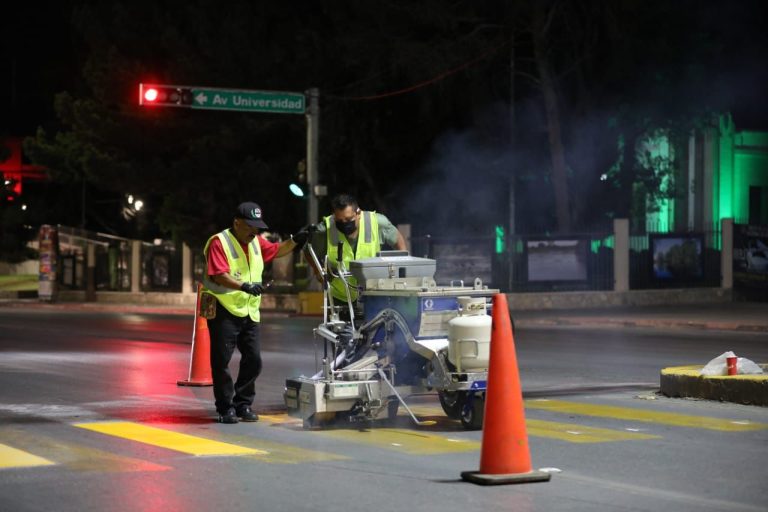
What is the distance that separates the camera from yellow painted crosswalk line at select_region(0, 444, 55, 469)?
868 centimetres

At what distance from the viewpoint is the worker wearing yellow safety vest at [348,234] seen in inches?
443

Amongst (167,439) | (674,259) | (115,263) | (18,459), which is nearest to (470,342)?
(167,439)

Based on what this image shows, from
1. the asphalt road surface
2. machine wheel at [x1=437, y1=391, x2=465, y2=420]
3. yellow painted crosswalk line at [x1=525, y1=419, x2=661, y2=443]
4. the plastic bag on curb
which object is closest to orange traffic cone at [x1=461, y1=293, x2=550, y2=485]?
the asphalt road surface

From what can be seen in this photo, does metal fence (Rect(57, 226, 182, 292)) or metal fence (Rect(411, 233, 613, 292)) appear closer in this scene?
metal fence (Rect(411, 233, 613, 292))

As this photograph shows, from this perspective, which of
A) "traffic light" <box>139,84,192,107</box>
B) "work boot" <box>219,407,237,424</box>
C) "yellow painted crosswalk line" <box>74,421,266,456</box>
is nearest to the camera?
"yellow painted crosswalk line" <box>74,421,266,456</box>

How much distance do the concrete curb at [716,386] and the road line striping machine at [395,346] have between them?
2.86 meters

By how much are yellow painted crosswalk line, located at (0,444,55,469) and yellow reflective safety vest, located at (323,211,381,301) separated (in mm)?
3160

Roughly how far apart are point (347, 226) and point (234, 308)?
3.98 feet

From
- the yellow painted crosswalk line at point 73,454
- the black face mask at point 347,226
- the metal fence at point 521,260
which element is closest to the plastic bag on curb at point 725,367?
the black face mask at point 347,226

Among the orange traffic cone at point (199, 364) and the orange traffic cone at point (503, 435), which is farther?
the orange traffic cone at point (199, 364)

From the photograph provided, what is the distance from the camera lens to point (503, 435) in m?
7.91

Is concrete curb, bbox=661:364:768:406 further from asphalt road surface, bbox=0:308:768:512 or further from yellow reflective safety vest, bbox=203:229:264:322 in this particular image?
yellow reflective safety vest, bbox=203:229:264:322

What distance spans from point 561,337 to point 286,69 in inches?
747

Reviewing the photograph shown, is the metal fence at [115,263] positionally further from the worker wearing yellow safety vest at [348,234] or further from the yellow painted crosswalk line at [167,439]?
the yellow painted crosswalk line at [167,439]
